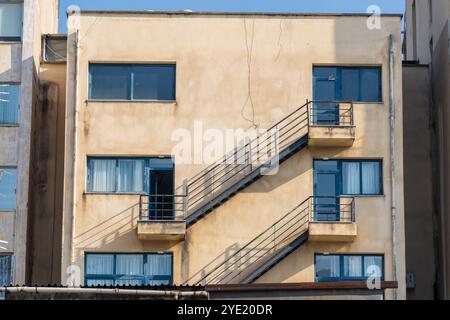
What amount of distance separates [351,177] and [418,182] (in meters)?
4.24

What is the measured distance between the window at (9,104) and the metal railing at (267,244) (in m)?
8.86

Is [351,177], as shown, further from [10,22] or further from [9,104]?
[10,22]

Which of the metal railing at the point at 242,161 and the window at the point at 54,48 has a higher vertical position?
the window at the point at 54,48

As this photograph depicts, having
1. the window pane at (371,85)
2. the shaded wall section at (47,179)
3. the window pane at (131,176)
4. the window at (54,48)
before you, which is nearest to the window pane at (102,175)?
the window pane at (131,176)

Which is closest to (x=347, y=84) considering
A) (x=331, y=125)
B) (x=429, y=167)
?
(x=331, y=125)

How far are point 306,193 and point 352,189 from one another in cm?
166

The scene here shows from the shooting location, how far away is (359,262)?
40469 mm

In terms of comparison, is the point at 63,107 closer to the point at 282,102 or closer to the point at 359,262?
the point at 282,102

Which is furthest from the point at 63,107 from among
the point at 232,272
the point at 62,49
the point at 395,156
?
the point at 395,156

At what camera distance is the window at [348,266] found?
40250 millimetres

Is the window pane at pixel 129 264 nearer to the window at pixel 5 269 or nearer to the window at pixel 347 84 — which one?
the window at pixel 5 269

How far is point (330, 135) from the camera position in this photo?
134 feet

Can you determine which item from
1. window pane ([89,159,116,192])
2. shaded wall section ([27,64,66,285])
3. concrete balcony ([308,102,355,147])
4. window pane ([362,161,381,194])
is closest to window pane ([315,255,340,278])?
window pane ([362,161,381,194])

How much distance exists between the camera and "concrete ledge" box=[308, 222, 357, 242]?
39.8 metres
